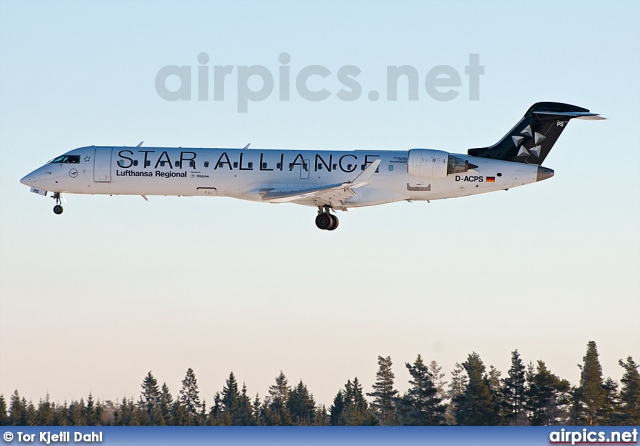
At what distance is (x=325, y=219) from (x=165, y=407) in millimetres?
35964

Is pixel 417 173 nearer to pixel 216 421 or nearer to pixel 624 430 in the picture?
pixel 624 430

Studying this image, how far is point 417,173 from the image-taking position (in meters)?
62.6

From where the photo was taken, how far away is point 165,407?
94.1 m

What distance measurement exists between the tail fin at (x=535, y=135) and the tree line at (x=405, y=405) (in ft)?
53.7

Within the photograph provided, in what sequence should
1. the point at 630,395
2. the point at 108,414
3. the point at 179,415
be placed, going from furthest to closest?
the point at 108,414 < the point at 179,415 < the point at 630,395

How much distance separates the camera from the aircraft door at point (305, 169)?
6238cm

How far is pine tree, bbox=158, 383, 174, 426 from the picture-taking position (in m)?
89.2

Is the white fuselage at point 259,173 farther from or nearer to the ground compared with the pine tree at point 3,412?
farther from the ground

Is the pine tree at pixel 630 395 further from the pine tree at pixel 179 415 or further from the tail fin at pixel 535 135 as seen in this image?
the pine tree at pixel 179 415

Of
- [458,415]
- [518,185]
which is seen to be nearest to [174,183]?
[518,185]

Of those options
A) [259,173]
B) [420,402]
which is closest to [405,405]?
[420,402]

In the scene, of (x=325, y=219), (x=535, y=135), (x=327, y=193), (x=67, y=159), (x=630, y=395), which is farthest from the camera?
(x=630, y=395)

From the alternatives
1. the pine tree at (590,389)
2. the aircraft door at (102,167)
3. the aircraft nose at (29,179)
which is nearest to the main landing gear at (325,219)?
the aircraft door at (102,167)

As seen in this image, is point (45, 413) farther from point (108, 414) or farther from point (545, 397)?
point (545, 397)
